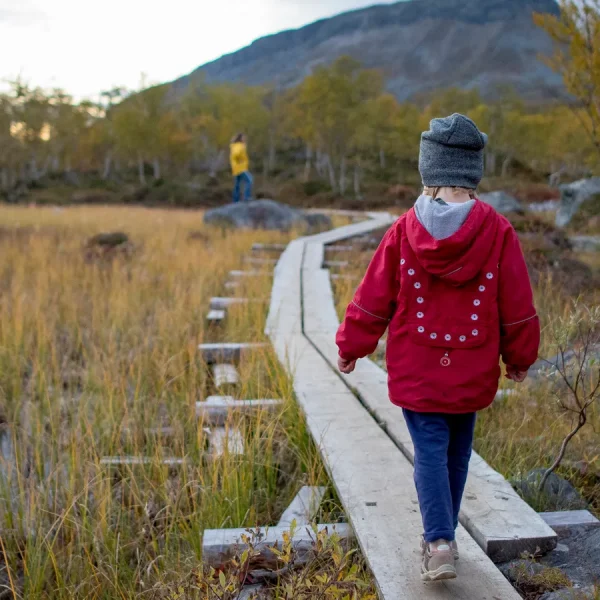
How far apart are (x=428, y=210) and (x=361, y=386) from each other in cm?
199

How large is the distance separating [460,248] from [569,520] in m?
1.20

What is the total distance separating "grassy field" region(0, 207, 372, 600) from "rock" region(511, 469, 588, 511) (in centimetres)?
81

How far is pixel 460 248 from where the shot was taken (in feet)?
7.04

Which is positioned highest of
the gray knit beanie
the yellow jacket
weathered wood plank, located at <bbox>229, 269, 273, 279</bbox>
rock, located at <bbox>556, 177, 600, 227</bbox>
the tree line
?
the tree line

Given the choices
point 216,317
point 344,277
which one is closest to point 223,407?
point 216,317

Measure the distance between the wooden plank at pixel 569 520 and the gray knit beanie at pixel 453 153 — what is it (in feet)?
4.29

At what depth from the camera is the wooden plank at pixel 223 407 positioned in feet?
12.4

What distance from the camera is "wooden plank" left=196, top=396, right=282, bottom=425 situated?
3.77 meters

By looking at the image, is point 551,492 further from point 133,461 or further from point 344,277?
point 344,277

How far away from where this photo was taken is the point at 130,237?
487 inches

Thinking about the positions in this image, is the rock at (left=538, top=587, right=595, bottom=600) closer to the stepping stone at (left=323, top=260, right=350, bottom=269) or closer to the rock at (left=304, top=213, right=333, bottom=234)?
the stepping stone at (left=323, top=260, right=350, bottom=269)

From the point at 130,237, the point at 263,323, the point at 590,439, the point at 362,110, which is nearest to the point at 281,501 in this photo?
the point at 590,439

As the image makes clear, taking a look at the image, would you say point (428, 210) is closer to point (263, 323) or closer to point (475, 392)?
point (475, 392)

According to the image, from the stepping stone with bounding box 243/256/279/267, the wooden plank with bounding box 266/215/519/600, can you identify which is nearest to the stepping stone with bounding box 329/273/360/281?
the stepping stone with bounding box 243/256/279/267
